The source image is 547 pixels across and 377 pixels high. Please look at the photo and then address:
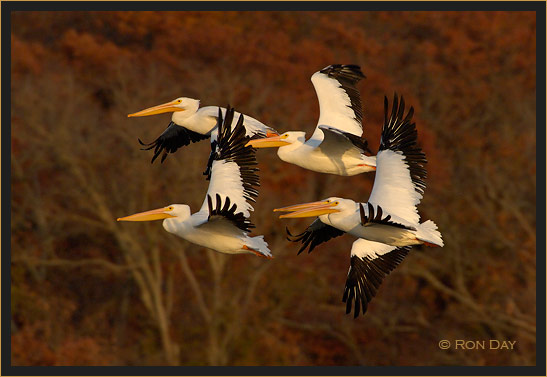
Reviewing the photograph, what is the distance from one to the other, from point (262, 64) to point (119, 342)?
9.13m

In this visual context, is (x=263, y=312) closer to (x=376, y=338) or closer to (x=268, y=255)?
(x=376, y=338)

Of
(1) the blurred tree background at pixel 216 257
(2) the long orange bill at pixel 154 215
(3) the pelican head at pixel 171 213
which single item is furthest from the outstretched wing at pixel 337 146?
(1) the blurred tree background at pixel 216 257

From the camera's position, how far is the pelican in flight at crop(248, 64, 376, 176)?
12.2m

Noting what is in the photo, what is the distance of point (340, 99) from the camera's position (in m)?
13.3

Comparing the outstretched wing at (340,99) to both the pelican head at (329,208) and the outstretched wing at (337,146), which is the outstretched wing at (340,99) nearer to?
the outstretched wing at (337,146)

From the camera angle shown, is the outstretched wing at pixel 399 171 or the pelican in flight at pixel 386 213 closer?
the pelican in flight at pixel 386 213

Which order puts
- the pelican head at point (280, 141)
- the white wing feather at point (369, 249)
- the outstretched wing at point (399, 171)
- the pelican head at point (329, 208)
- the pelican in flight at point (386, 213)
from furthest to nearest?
1. the pelican head at point (280, 141)
2. the white wing feather at point (369, 249)
3. the outstretched wing at point (399, 171)
4. the pelican head at point (329, 208)
5. the pelican in flight at point (386, 213)

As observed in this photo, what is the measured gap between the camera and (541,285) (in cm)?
2447

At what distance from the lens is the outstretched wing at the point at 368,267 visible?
37.6ft

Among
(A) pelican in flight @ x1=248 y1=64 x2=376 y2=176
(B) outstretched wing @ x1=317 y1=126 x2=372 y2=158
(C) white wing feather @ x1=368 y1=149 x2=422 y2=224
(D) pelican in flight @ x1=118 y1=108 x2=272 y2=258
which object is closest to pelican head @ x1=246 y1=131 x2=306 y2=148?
(A) pelican in flight @ x1=248 y1=64 x2=376 y2=176

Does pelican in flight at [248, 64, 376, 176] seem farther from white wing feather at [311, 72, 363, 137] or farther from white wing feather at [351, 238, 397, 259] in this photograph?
white wing feather at [351, 238, 397, 259]

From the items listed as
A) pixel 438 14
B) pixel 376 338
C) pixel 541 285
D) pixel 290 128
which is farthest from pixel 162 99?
pixel 438 14

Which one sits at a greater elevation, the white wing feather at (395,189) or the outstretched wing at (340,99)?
the outstretched wing at (340,99)

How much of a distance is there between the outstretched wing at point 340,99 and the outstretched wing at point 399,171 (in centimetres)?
169
